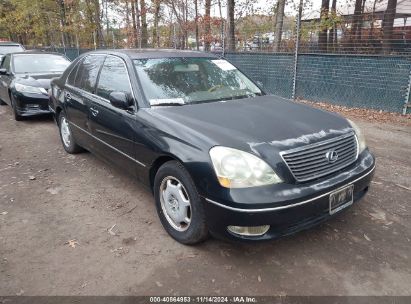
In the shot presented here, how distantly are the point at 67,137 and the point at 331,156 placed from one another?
4220mm

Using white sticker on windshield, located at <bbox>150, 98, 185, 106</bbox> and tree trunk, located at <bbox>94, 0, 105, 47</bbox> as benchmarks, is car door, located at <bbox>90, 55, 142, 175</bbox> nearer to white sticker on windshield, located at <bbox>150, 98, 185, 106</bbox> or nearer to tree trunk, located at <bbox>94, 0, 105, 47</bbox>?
white sticker on windshield, located at <bbox>150, 98, 185, 106</bbox>

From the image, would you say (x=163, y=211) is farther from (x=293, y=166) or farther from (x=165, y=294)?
(x=293, y=166)

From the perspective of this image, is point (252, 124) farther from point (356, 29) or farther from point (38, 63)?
point (356, 29)

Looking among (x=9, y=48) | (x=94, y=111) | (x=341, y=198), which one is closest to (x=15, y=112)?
(x=94, y=111)

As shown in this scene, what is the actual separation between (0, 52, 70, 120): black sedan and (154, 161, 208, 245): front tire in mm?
5398

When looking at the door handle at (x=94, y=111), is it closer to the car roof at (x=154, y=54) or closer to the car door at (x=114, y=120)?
the car door at (x=114, y=120)

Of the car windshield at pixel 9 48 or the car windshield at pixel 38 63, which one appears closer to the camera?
the car windshield at pixel 38 63

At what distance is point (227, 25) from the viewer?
1362 cm

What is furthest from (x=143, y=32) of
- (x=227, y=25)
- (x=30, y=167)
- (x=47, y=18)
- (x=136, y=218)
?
(x=136, y=218)

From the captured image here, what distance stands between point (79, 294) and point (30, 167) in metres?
3.17

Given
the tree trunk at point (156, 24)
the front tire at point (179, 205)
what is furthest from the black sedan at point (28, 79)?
the tree trunk at point (156, 24)

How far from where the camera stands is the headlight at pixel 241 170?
8.68 feet

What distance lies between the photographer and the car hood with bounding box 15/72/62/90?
25.0 feet

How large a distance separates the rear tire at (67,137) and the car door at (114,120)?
122 centimetres
